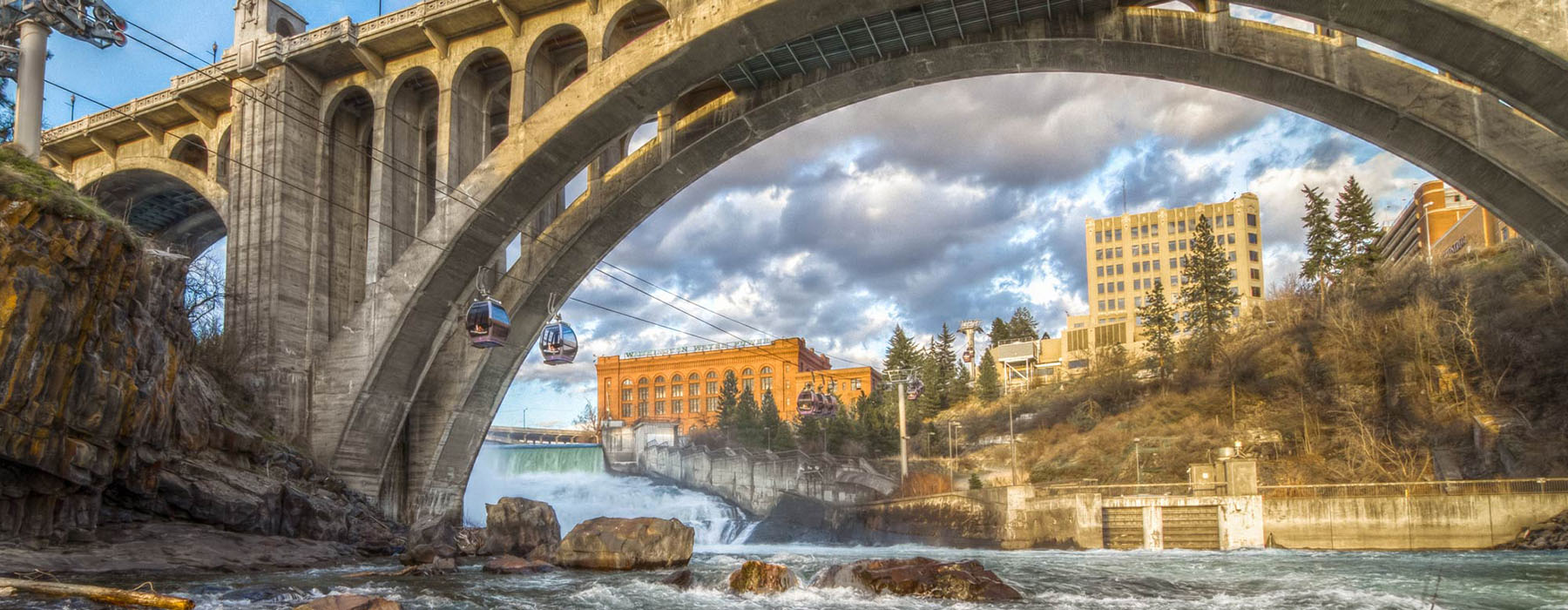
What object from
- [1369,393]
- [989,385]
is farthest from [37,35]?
[989,385]

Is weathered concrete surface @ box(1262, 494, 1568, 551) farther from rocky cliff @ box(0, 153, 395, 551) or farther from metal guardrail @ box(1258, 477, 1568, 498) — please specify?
rocky cliff @ box(0, 153, 395, 551)

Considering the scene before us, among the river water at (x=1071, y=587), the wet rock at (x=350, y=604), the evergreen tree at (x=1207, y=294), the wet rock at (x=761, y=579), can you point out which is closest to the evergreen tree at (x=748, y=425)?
the evergreen tree at (x=1207, y=294)

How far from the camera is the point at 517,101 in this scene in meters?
27.4

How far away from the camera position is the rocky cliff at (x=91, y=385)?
16.0m

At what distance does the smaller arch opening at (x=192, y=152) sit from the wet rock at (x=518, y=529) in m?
17.2

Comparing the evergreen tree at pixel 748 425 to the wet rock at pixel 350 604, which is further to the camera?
the evergreen tree at pixel 748 425

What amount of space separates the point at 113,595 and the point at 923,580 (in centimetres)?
1107

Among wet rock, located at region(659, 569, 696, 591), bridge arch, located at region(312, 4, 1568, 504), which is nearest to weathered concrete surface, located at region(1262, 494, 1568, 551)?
bridge arch, located at region(312, 4, 1568, 504)

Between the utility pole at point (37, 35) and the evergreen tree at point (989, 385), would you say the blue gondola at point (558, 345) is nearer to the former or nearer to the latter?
the utility pole at point (37, 35)

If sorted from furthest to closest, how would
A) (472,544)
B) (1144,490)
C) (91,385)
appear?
(1144,490) → (472,544) → (91,385)

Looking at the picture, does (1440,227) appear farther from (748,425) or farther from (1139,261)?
(748,425)

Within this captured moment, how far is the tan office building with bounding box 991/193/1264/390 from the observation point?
102188 mm

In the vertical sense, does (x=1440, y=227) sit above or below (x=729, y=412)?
above

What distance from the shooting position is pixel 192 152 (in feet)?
122
